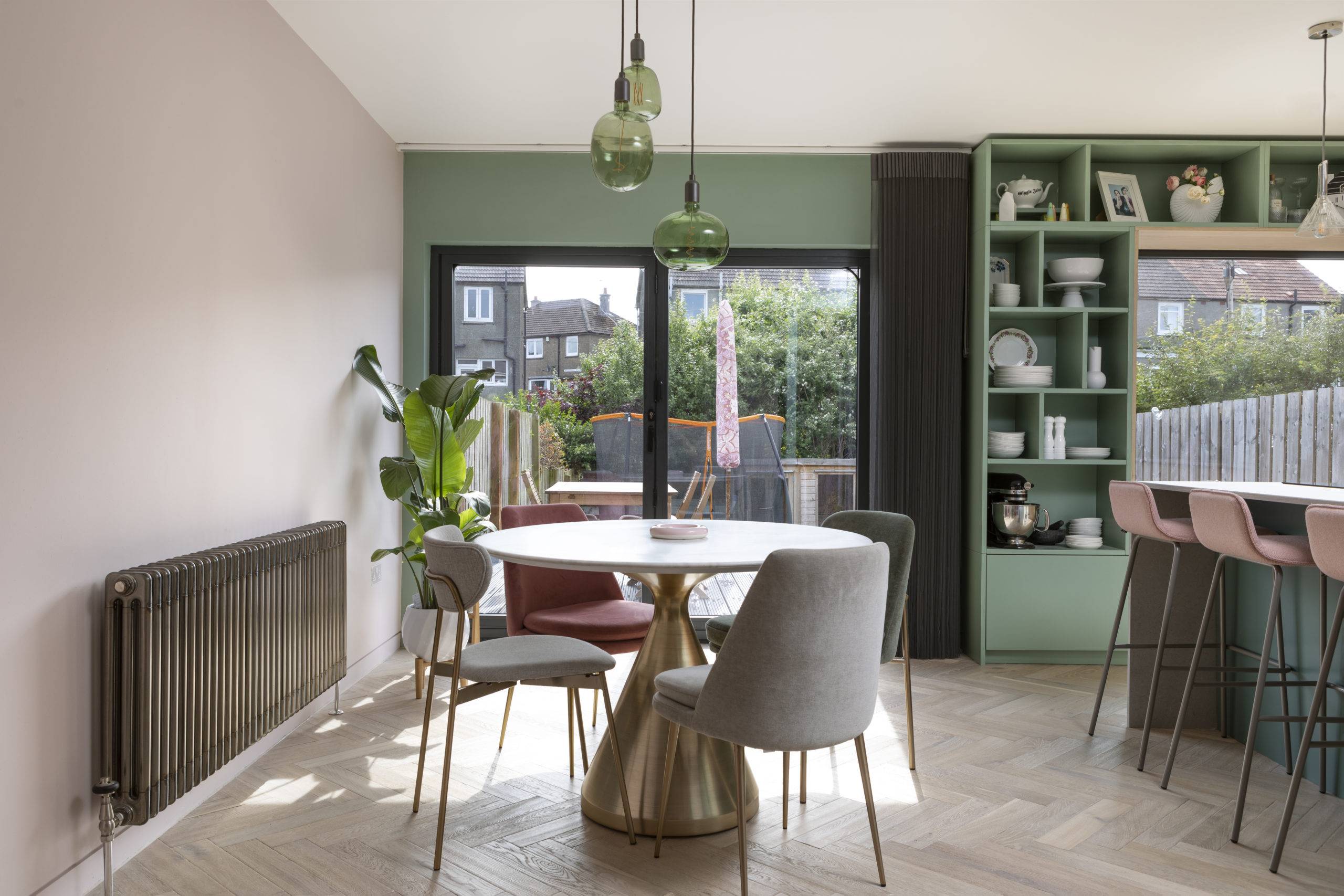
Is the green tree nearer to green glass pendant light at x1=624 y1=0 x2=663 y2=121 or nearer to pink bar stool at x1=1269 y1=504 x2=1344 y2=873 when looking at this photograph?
pink bar stool at x1=1269 y1=504 x2=1344 y2=873

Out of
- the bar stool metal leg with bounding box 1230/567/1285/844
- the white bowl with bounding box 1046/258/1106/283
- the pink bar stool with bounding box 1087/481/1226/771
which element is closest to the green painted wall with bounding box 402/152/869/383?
the white bowl with bounding box 1046/258/1106/283

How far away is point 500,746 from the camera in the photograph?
3.26 metres

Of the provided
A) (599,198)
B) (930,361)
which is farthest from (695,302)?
(930,361)

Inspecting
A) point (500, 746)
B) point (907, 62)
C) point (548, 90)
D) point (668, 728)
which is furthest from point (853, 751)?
point (548, 90)

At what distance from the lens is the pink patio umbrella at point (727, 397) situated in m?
4.93

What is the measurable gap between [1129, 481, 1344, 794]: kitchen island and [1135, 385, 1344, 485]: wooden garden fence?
88 centimetres

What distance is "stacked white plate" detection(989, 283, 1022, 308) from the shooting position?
459cm

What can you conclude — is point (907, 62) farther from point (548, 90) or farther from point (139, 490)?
point (139, 490)

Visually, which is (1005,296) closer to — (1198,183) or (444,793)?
(1198,183)

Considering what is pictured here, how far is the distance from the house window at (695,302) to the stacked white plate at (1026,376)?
1.61 metres

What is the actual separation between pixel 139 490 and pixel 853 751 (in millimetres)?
2479

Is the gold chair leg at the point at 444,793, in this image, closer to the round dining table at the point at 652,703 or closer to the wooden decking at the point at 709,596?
the round dining table at the point at 652,703

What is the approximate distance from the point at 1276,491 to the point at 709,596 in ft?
8.92

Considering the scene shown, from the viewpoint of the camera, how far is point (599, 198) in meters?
4.79
